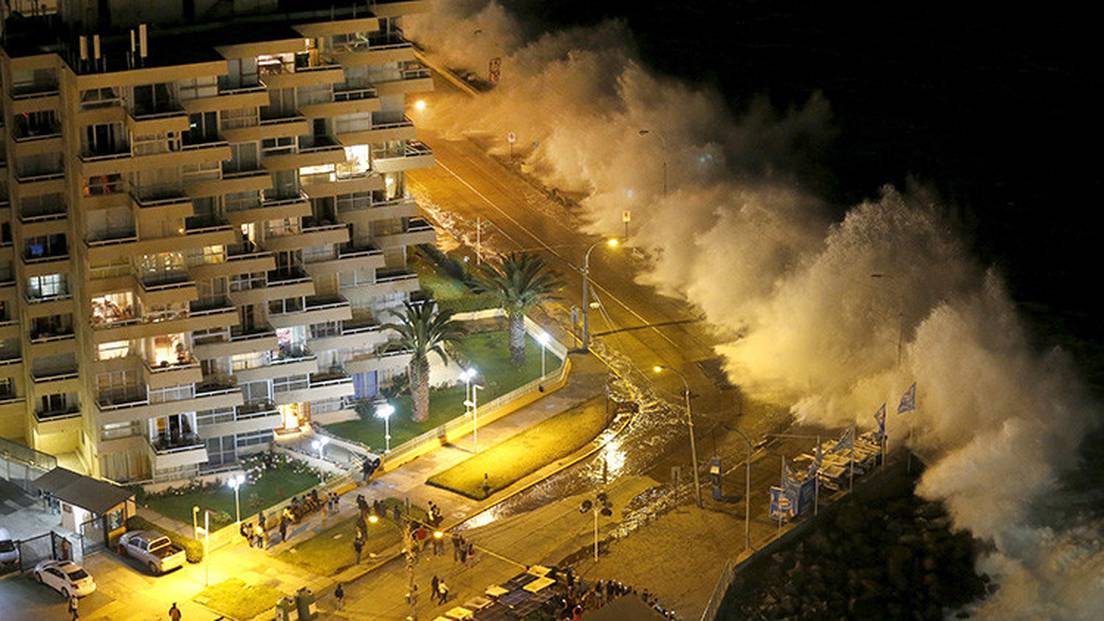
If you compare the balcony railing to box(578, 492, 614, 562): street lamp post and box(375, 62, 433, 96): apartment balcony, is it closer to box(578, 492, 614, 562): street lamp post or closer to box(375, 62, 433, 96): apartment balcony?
box(578, 492, 614, 562): street lamp post

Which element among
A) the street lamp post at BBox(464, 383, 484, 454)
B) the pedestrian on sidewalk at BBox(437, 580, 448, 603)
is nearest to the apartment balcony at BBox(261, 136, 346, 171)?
the street lamp post at BBox(464, 383, 484, 454)

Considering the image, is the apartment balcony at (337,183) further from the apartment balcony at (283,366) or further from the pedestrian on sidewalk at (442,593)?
the pedestrian on sidewalk at (442,593)

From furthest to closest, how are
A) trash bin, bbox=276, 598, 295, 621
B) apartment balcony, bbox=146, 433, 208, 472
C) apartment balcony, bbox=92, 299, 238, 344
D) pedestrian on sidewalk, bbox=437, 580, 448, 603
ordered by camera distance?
1. apartment balcony, bbox=146, 433, 208, 472
2. apartment balcony, bbox=92, 299, 238, 344
3. pedestrian on sidewalk, bbox=437, 580, 448, 603
4. trash bin, bbox=276, 598, 295, 621

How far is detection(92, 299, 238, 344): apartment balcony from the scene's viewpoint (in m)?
115

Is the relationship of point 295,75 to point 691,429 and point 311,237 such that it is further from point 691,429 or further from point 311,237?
point 691,429

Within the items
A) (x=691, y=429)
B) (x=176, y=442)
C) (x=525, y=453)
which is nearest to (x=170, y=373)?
(x=176, y=442)

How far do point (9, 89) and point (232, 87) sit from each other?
12487mm

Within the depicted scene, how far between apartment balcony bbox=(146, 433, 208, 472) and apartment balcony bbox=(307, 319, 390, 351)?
10175 mm

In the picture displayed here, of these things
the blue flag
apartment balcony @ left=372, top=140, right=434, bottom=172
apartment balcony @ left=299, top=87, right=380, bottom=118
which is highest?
apartment balcony @ left=299, top=87, right=380, bottom=118

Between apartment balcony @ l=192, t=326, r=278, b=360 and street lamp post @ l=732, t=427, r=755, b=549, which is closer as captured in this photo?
street lamp post @ l=732, t=427, r=755, b=549

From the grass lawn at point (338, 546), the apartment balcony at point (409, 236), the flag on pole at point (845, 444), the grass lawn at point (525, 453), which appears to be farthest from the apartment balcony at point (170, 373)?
the flag on pole at point (845, 444)

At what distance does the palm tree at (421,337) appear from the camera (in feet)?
411

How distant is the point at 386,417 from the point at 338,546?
13.0 meters

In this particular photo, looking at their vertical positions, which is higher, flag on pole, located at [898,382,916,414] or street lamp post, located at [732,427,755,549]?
flag on pole, located at [898,382,916,414]
